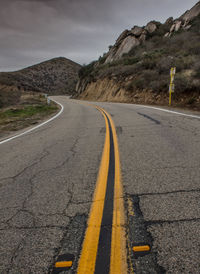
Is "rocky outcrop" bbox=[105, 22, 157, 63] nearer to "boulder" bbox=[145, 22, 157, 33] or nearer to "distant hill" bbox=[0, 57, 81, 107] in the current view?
"boulder" bbox=[145, 22, 157, 33]

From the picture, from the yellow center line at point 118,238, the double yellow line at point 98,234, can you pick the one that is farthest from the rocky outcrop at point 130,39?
the yellow center line at point 118,238

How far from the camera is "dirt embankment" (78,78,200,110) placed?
45.0 feet

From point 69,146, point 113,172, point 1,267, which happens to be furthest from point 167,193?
point 69,146

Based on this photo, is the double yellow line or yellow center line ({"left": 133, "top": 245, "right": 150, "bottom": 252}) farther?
yellow center line ({"left": 133, "top": 245, "right": 150, "bottom": 252})

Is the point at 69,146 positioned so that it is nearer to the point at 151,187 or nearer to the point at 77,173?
the point at 77,173

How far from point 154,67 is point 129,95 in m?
4.12

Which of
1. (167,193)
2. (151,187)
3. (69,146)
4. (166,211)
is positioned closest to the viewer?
(166,211)

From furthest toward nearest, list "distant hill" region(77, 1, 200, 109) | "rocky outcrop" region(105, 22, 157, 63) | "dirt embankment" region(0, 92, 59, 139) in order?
"rocky outcrop" region(105, 22, 157, 63), "distant hill" region(77, 1, 200, 109), "dirt embankment" region(0, 92, 59, 139)

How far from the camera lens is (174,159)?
3.94 meters

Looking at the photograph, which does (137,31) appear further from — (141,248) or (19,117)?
(141,248)

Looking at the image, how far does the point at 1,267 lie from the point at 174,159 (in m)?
3.38

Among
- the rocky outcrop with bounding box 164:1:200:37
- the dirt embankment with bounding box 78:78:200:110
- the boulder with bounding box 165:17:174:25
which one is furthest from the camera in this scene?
the boulder with bounding box 165:17:174:25

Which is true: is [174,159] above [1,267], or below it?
above

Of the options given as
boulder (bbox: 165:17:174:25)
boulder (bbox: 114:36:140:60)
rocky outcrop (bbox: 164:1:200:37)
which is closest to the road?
boulder (bbox: 114:36:140:60)
